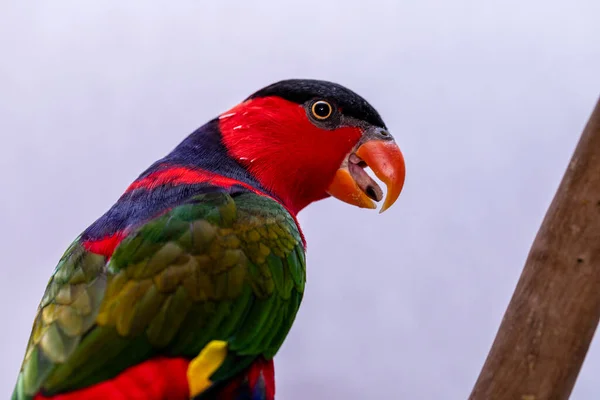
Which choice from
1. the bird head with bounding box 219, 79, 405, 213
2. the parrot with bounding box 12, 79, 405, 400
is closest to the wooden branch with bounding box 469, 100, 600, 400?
the parrot with bounding box 12, 79, 405, 400

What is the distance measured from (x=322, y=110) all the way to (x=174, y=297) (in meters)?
1.28

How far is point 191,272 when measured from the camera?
7.30ft

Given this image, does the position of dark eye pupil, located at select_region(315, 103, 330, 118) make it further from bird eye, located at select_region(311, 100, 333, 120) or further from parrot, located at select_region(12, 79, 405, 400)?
parrot, located at select_region(12, 79, 405, 400)

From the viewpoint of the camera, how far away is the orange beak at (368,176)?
3.10m

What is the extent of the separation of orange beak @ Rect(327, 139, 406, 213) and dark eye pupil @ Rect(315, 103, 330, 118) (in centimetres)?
23

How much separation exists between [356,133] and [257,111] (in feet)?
1.57

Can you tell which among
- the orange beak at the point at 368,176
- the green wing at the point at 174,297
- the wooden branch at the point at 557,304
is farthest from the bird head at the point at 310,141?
the wooden branch at the point at 557,304

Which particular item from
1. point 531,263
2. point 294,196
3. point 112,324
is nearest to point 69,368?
point 112,324

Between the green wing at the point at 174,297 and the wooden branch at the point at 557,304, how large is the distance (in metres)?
0.78

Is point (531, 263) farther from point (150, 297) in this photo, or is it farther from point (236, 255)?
point (150, 297)

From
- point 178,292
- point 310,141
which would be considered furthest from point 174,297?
point 310,141

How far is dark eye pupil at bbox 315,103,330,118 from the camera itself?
3.08 meters

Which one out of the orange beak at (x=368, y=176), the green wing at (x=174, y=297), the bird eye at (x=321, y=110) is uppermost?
the bird eye at (x=321, y=110)

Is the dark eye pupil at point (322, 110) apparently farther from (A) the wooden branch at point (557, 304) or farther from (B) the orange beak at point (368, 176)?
(A) the wooden branch at point (557, 304)
